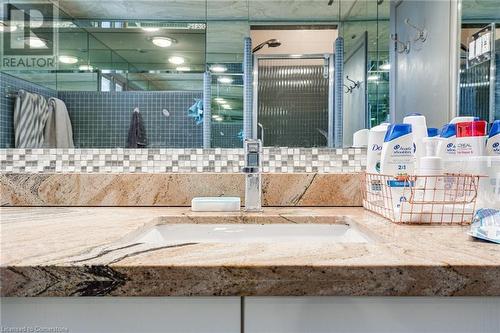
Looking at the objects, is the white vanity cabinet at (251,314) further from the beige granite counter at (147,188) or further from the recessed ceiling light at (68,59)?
the recessed ceiling light at (68,59)

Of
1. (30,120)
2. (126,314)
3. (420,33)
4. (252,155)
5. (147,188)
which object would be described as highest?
(420,33)

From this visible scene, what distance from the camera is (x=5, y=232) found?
0.67 m

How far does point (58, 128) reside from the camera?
1150mm

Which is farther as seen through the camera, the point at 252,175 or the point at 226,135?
the point at 226,135

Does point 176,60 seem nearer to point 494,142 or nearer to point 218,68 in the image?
point 218,68

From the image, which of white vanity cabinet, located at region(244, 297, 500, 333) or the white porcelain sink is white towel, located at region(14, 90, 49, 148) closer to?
the white porcelain sink

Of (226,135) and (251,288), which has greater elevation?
(226,135)

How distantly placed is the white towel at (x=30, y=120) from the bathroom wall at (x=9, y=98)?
0.05 feet

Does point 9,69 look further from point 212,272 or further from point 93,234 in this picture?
point 212,272

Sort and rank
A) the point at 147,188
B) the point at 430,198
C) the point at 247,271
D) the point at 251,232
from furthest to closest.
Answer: the point at 147,188 → the point at 251,232 → the point at 430,198 → the point at 247,271

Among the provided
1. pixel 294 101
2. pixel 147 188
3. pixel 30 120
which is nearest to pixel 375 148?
pixel 294 101

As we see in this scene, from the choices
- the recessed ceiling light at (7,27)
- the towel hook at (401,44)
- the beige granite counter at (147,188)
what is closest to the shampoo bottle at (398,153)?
the beige granite counter at (147,188)

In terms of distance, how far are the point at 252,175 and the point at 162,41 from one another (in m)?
0.57

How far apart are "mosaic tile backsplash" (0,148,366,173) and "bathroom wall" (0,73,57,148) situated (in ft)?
0.14
